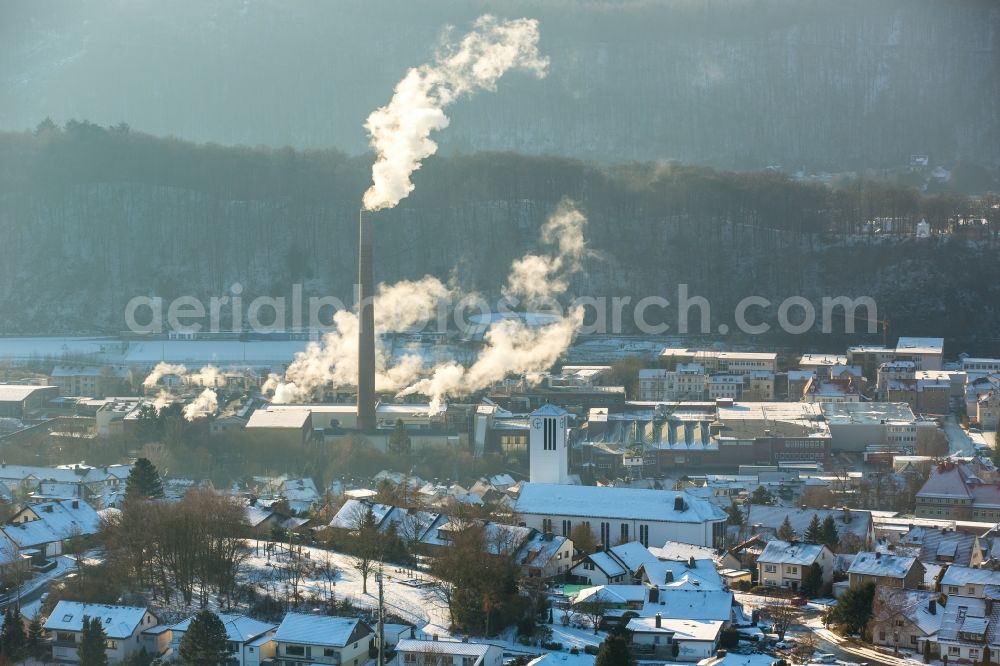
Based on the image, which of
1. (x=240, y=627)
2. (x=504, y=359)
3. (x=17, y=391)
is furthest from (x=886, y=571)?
(x=17, y=391)

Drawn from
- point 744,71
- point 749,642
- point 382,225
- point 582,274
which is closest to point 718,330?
point 582,274

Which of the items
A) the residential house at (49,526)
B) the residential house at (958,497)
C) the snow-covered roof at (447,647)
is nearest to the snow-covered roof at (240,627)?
the snow-covered roof at (447,647)

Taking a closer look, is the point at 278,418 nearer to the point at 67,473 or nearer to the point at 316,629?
the point at 67,473

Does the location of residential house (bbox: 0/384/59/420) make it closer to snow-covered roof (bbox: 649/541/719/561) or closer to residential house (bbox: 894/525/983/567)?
snow-covered roof (bbox: 649/541/719/561)

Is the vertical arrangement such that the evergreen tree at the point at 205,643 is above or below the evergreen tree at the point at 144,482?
below

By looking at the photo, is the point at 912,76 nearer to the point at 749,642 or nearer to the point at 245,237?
the point at 245,237

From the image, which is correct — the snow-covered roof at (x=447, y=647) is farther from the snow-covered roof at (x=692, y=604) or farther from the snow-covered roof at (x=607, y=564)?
the snow-covered roof at (x=607, y=564)

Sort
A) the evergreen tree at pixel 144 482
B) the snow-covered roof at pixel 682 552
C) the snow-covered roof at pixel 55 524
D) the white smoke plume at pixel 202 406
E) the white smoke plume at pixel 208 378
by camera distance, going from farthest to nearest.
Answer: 1. the white smoke plume at pixel 208 378
2. the white smoke plume at pixel 202 406
3. the evergreen tree at pixel 144 482
4. the snow-covered roof at pixel 682 552
5. the snow-covered roof at pixel 55 524
